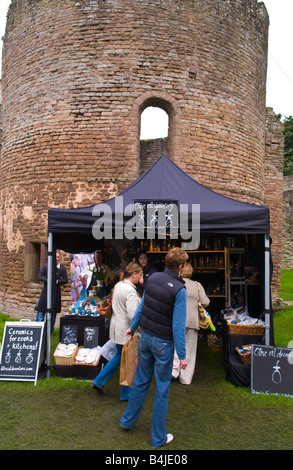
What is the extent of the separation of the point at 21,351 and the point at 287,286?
1403 cm

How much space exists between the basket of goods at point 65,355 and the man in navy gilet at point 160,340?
1.86 metres

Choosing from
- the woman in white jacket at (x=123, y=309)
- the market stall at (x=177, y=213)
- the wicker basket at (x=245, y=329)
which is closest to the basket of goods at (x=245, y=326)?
the wicker basket at (x=245, y=329)

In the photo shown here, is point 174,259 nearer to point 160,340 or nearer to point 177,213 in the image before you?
point 160,340

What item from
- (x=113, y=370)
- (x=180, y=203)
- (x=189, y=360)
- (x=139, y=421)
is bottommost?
(x=139, y=421)

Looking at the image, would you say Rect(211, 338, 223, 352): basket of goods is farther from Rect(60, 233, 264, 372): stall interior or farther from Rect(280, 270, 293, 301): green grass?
Rect(280, 270, 293, 301): green grass

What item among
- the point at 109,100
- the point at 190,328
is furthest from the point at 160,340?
the point at 109,100

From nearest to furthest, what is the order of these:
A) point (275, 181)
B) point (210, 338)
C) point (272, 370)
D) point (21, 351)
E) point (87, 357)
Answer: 1. point (272, 370)
2. point (21, 351)
3. point (87, 357)
4. point (210, 338)
5. point (275, 181)

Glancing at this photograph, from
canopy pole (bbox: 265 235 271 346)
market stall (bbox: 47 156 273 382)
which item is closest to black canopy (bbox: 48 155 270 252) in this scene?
market stall (bbox: 47 156 273 382)

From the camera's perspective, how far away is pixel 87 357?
5.43 metres

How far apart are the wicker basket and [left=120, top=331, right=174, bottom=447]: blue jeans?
2319 mm

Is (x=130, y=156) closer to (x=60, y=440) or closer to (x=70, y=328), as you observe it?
(x=70, y=328)

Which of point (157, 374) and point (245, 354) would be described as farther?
point (245, 354)

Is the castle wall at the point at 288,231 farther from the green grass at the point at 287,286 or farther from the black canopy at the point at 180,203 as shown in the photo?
the black canopy at the point at 180,203

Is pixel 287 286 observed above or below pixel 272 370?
below
